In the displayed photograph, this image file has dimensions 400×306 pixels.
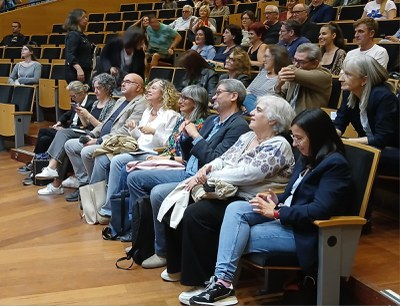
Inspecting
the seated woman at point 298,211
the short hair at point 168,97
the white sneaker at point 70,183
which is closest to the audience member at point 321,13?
the short hair at point 168,97

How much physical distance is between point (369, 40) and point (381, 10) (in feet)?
6.13

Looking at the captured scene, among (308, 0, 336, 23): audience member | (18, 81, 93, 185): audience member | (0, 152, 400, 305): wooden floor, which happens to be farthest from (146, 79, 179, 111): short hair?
(308, 0, 336, 23): audience member

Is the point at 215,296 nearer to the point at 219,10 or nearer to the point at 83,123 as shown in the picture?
the point at 83,123

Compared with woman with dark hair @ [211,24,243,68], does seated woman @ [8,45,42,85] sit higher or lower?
lower

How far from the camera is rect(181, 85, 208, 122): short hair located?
2998mm

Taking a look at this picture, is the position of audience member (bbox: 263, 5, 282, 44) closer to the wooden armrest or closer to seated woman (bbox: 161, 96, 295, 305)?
seated woman (bbox: 161, 96, 295, 305)

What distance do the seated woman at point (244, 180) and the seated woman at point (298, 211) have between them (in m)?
0.09

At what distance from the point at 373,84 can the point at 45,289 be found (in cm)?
175

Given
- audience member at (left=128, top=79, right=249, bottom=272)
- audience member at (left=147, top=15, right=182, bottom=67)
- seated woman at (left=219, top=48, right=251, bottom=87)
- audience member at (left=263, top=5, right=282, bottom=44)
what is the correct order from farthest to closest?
audience member at (left=147, top=15, right=182, bottom=67), audience member at (left=263, top=5, right=282, bottom=44), seated woman at (left=219, top=48, right=251, bottom=87), audience member at (left=128, top=79, right=249, bottom=272)

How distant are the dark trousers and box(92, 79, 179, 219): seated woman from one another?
1124 millimetres

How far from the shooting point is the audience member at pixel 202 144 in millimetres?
2594

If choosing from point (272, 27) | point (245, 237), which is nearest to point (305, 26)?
point (272, 27)

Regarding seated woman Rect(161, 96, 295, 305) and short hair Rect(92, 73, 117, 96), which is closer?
seated woman Rect(161, 96, 295, 305)

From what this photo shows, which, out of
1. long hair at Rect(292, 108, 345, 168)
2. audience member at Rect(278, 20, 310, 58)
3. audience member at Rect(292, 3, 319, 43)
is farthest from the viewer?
audience member at Rect(292, 3, 319, 43)
